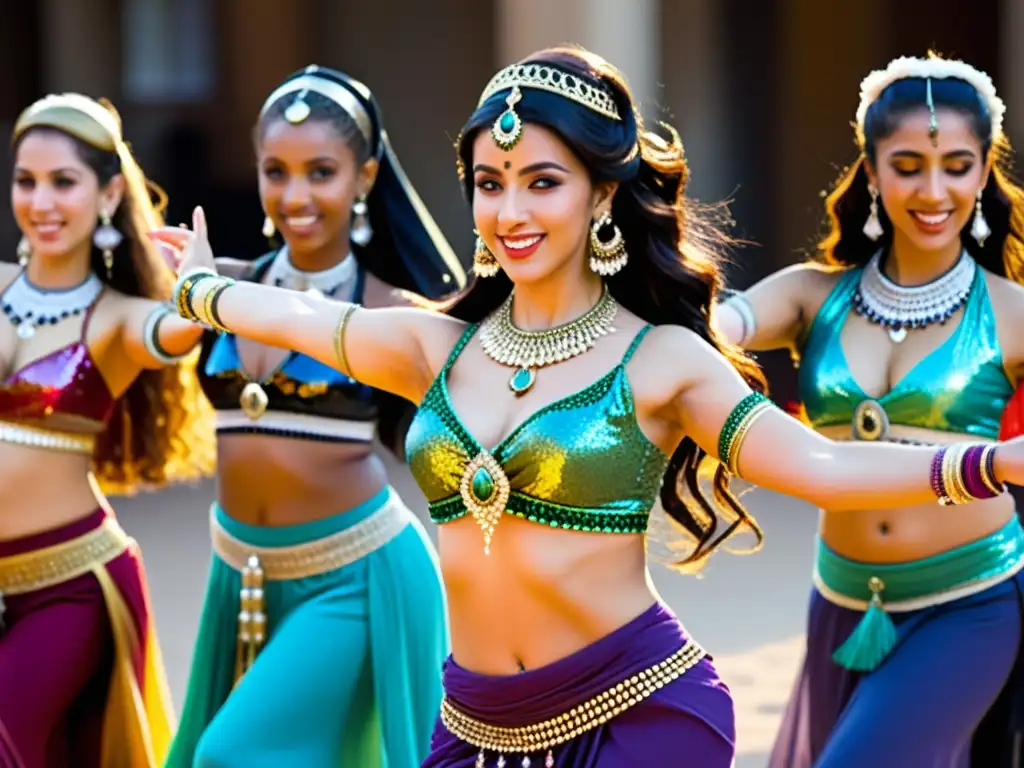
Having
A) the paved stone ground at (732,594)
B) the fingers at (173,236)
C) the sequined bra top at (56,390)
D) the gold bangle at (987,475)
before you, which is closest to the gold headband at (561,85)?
the gold bangle at (987,475)

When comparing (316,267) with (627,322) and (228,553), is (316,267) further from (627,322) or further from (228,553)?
(627,322)

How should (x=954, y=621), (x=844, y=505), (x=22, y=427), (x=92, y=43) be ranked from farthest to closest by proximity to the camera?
(x=92, y=43) < (x=22, y=427) < (x=954, y=621) < (x=844, y=505)

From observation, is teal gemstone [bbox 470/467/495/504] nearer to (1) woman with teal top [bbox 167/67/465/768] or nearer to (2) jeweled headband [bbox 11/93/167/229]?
(1) woman with teal top [bbox 167/67/465/768]

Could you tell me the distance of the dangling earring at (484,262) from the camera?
12.5 feet

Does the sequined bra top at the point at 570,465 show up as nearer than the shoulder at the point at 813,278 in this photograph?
Yes

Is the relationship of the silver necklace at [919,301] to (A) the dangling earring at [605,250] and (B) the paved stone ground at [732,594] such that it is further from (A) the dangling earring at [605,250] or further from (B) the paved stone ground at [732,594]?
(B) the paved stone ground at [732,594]

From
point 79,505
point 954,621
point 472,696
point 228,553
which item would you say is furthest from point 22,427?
point 954,621

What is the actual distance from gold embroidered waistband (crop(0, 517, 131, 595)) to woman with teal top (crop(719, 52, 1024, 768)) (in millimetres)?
1566

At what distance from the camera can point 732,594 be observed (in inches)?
330

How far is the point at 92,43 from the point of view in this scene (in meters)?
15.4

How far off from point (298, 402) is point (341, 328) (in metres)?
1.05

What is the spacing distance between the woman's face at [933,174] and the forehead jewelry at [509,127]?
1346mm

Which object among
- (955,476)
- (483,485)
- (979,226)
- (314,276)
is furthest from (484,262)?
(979,226)

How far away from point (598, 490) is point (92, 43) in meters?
12.6
